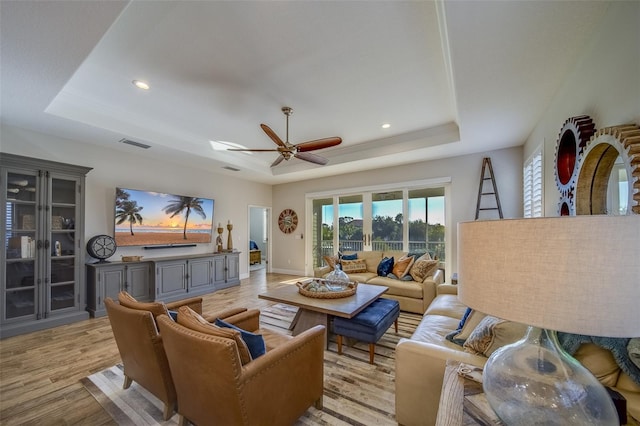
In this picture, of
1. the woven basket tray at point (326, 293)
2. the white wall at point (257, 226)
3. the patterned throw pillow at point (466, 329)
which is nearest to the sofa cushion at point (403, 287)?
the woven basket tray at point (326, 293)

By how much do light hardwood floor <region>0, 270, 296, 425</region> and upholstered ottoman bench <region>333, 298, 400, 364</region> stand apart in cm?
197

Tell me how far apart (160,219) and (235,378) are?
4.62 meters

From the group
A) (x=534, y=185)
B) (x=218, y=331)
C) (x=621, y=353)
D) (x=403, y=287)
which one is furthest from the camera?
(x=403, y=287)

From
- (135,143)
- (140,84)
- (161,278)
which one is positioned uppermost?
(140,84)

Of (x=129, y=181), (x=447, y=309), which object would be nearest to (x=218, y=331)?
(x=447, y=309)

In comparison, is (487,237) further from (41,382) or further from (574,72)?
(41,382)

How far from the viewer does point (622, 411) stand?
0.97 meters

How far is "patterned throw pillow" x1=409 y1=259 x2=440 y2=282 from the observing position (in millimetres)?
4195

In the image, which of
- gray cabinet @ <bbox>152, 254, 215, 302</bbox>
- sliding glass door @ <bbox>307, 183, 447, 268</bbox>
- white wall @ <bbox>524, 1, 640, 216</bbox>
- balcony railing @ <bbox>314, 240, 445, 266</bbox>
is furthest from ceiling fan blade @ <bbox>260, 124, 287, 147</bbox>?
balcony railing @ <bbox>314, 240, 445, 266</bbox>

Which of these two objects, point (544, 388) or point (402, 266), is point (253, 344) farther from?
point (402, 266)

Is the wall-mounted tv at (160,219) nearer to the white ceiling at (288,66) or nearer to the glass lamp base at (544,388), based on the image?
the white ceiling at (288,66)

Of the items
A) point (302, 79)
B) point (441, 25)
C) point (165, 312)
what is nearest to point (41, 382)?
point (165, 312)

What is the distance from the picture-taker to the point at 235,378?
1.32 meters

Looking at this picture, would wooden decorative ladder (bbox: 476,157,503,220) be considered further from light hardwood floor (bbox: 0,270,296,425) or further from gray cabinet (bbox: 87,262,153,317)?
gray cabinet (bbox: 87,262,153,317)
